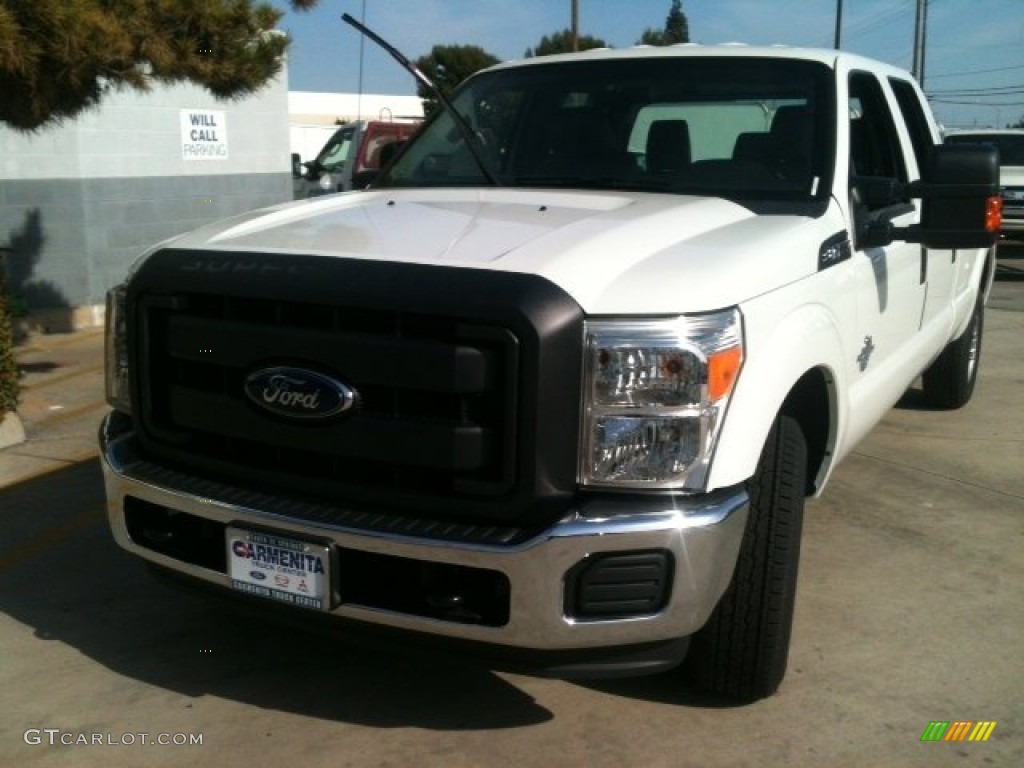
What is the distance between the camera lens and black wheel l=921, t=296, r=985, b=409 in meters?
6.98

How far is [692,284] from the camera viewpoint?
2932 mm

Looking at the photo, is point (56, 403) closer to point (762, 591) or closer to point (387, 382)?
point (387, 382)

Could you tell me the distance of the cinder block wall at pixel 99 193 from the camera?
979cm

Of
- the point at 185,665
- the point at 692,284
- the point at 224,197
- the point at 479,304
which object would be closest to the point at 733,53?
the point at 692,284

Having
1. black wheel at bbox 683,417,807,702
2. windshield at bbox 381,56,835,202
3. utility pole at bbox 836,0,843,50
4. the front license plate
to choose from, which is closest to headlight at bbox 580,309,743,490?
black wheel at bbox 683,417,807,702

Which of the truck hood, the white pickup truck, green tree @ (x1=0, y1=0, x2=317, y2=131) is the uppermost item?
green tree @ (x1=0, y1=0, x2=317, y2=131)

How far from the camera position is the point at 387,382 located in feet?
9.52

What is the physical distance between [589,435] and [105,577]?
8.38 ft

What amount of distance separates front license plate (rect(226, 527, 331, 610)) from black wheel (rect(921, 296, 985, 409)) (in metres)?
5.03

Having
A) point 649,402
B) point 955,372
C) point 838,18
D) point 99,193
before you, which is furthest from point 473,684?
point 838,18

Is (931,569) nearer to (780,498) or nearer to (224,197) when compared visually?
(780,498)

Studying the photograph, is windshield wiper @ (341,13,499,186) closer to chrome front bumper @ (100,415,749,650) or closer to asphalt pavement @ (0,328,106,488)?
chrome front bumper @ (100,415,749,650)

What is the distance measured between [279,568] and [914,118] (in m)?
4.00

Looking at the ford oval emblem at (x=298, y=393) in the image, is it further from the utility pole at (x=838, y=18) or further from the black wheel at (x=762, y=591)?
the utility pole at (x=838, y=18)
